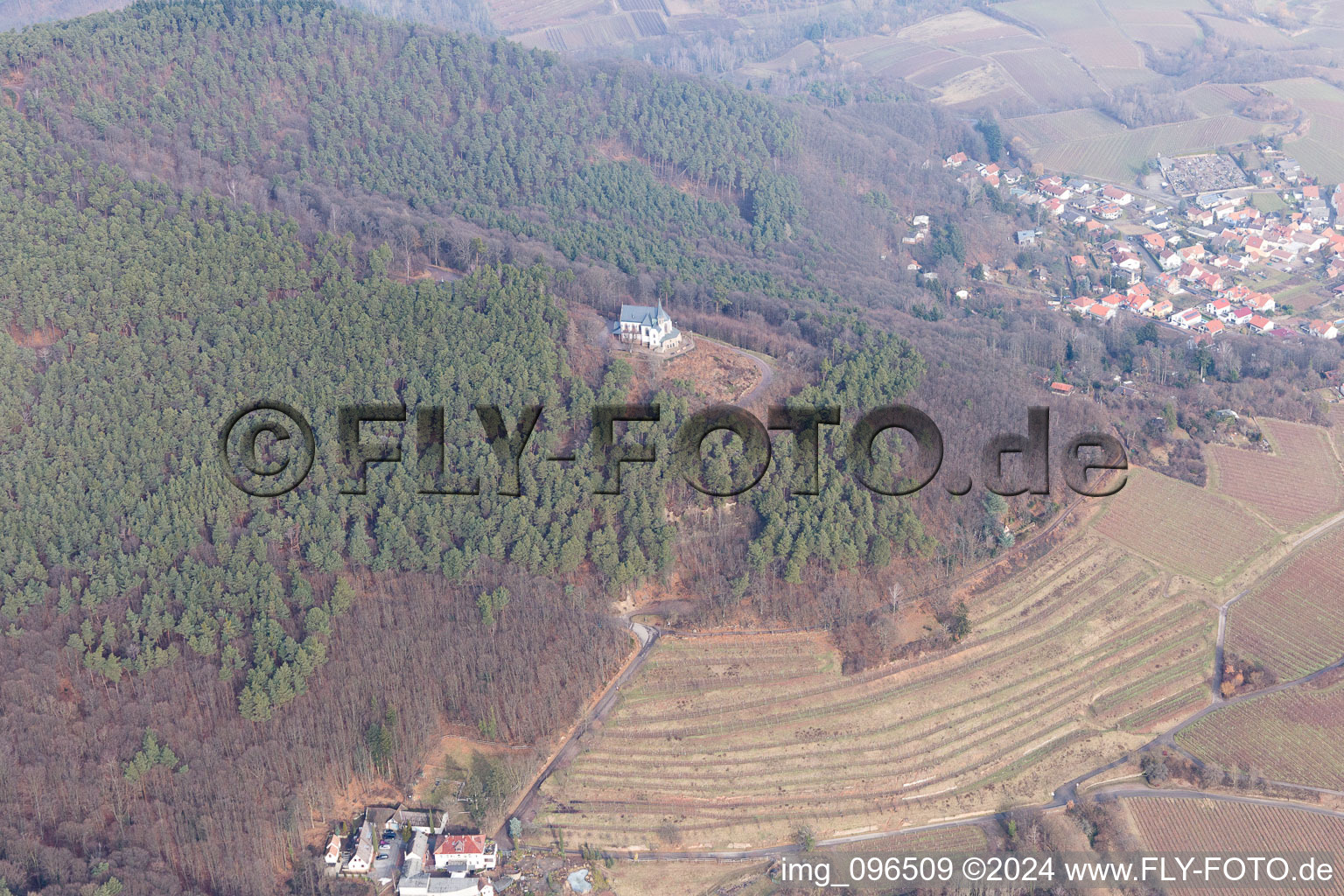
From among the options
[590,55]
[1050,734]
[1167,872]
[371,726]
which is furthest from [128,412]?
[590,55]

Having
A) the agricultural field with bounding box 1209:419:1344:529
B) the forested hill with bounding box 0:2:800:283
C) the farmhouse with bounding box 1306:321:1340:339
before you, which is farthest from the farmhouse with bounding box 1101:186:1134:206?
the agricultural field with bounding box 1209:419:1344:529

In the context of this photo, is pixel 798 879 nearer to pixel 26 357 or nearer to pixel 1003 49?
pixel 26 357

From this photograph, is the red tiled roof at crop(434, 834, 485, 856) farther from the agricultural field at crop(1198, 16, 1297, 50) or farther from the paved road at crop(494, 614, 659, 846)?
the agricultural field at crop(1198, 16, 1297, 50)

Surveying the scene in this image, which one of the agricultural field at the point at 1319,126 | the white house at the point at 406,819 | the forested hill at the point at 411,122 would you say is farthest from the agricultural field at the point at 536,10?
the white house at the point at 406,819

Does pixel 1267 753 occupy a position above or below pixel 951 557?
below

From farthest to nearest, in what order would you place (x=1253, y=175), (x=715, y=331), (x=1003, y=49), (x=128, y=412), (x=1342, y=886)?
(x=1003, y=49) → (x=1253, y=175) → (x=715, y=331) → (x=128, y=412) → (x=1342, y=886)

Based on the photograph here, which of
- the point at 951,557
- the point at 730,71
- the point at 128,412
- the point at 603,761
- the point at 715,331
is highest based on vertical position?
the point at 730,71
